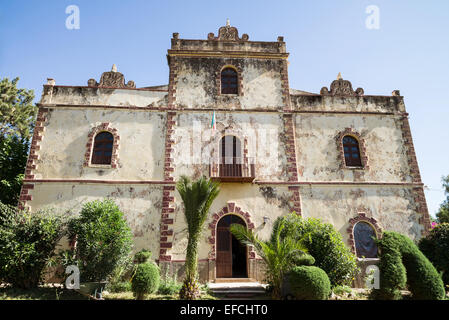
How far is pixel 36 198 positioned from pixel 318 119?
14016 mm

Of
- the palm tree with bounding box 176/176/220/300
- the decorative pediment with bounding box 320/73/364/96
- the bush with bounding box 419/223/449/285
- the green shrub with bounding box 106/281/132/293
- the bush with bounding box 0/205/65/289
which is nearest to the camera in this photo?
the palm tree with bounding box 176/176/220/300

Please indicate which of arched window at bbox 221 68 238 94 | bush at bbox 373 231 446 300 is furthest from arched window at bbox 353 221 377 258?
arched window at bbox 221 68 238 94

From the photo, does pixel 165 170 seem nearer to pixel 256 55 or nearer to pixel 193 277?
pixel 193 277

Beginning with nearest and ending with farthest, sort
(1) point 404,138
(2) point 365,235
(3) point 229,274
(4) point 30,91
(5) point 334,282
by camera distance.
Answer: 1. (5) point 334,282
2. (3) point 229,274
3. (2) point 365,235
4. (1) point 404,138
5. (4) point 30,91

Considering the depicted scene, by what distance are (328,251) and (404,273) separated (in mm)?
2205

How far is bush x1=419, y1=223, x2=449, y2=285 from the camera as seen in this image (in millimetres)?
10227

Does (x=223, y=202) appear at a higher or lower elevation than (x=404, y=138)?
lower

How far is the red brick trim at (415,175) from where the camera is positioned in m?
13.1

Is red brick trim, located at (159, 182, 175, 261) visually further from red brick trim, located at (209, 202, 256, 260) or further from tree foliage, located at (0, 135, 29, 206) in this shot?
tree foliage, located at (0, 135, 29, 206)

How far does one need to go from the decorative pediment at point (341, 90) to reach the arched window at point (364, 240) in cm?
699

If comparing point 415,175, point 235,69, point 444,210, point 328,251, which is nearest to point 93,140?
point 235,69

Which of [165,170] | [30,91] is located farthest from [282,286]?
[30,91]

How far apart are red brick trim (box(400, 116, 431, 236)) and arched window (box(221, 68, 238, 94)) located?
29.9ft

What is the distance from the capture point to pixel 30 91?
22.9 m
